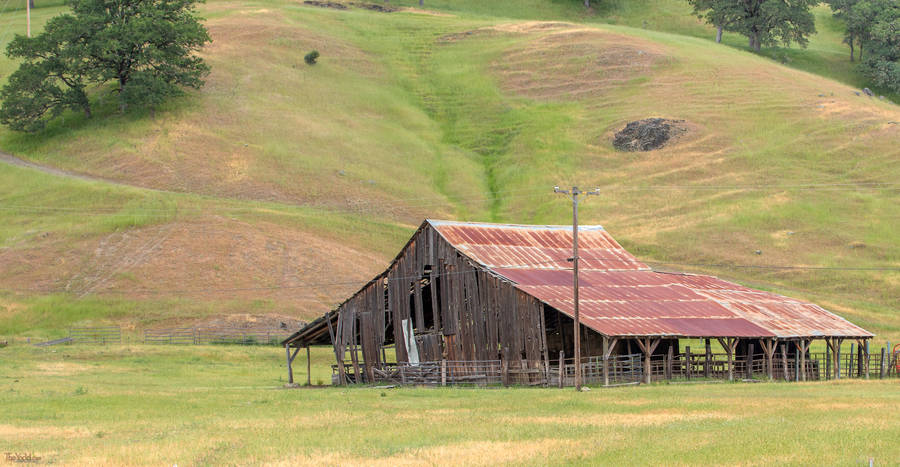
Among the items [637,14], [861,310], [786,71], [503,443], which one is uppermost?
[637,14]

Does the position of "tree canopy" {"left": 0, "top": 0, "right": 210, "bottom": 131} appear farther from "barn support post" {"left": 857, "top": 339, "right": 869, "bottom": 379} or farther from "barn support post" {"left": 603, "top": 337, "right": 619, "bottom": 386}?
"barn support post" {"left": 603, "top": 337, "right": 619, "bottom": 386}

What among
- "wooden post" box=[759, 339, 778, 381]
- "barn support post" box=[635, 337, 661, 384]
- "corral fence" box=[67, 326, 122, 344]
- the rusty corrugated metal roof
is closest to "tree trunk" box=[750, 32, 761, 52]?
the rusty corrugated metal roof

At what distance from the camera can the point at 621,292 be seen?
4844 cm

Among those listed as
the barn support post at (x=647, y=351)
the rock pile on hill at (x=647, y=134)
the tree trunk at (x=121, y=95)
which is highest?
the tree trunk at (x=121, y=95)

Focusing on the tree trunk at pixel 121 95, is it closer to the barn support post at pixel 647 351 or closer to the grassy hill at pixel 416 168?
the grassy hill at pixel 416 168

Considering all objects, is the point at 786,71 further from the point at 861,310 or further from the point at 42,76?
the point at 42,76

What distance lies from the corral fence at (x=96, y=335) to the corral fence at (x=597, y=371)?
65.7 feet

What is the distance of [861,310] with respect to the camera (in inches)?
2781

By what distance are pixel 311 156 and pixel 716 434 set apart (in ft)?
276

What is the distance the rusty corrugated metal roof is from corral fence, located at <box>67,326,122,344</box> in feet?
95.4

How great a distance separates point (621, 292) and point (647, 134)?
203 feet

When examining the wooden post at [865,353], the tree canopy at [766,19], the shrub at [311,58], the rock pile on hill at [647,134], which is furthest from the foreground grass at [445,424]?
the tree canopy at [766,19]

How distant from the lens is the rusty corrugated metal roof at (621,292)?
44.0 meters

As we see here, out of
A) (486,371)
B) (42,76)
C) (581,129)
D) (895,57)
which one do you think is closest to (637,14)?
(895,57)
